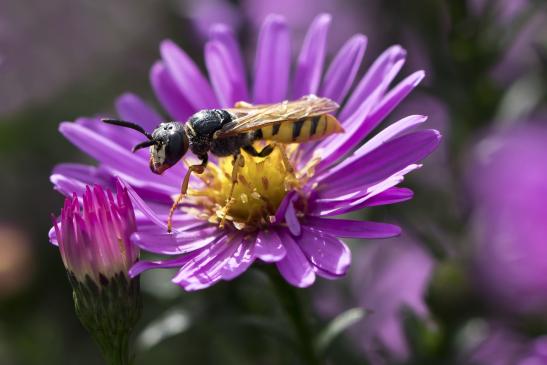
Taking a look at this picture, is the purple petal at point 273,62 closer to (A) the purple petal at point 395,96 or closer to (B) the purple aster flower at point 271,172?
(B) the purple aster flower at point 271,172

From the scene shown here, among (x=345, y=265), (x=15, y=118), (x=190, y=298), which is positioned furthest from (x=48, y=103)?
(x=345, y=265)

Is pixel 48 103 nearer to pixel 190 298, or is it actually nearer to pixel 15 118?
pixel 15 118

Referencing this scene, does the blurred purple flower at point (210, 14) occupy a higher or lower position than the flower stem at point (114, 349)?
higher

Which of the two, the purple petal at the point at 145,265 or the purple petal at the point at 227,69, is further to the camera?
the purple petal at the point at 227,69

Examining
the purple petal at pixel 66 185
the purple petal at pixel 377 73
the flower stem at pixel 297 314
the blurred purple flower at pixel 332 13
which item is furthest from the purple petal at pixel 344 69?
the blurred purple flower at pixel 332 13

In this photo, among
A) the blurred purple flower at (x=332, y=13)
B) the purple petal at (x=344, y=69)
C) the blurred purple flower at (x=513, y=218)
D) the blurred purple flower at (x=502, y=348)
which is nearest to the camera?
the purple petal at (x=344, y=69)

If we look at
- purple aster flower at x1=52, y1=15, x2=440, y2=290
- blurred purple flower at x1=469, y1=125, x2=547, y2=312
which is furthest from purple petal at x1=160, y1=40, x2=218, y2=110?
blurred purple flower at x1=469, y1=125, x2=547, y2=312

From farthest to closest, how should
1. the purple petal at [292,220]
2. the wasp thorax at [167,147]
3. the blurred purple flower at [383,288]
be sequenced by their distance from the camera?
1. the blurred purple flower at [383,288]
2. the wasp thorax at [167,147]
3. the purple petal at [292,220]
